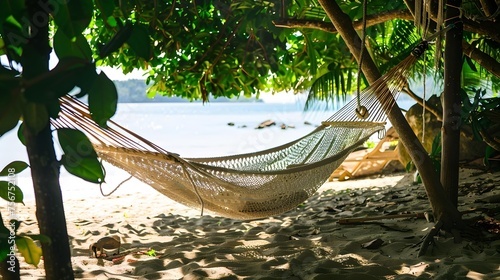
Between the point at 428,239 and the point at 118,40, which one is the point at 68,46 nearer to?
the point at 118,40

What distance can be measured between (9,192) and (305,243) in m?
1.61

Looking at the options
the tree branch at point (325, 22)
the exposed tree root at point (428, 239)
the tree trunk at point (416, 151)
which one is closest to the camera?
the exposed tree root at point (428, 239)

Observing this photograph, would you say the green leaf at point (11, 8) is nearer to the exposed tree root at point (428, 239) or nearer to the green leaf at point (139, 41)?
the green leaf at point (139, 41)

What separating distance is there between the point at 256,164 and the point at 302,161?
8.9 inches

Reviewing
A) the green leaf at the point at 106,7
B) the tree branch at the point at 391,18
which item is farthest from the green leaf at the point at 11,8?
the tree branch at the point at 391,18

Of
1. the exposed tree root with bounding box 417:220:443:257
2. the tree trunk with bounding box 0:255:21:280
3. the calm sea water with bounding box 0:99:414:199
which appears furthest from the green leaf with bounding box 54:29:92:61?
the calm sea water with bounding box 0:99:414:199

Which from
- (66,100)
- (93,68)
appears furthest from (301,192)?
(93,68)

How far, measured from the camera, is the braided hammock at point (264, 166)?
1723 mm

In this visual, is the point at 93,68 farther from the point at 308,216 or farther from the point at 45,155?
the point at 308,216

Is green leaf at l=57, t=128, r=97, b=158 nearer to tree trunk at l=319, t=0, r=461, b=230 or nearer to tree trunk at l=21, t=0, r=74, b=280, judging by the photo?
tree trunk at l=21, t=0, r=74, b=280

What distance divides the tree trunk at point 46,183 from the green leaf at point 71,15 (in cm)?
5

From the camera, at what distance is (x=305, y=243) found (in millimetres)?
2139

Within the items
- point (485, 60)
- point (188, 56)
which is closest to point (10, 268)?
point (485, 60)

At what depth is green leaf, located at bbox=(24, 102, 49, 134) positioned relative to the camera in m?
0.45
